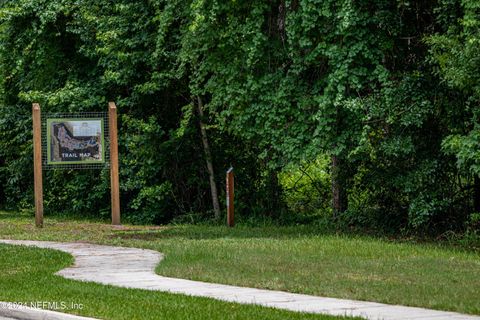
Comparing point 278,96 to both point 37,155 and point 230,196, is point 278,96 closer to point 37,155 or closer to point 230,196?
point 230,196

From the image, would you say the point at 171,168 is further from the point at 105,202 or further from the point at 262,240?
the point at 262,240

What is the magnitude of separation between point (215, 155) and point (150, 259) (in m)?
11.2

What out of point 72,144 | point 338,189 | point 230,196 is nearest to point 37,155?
point 72,144

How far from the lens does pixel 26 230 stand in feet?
80.6

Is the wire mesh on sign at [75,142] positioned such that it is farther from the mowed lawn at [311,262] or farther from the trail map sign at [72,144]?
the mowed lawn at [311,262]

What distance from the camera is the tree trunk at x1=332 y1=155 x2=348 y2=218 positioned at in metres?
24.2

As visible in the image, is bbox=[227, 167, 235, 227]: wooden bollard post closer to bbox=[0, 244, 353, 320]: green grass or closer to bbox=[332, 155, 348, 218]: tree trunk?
bbox=[332, 155, 348, 218]: tree trunk

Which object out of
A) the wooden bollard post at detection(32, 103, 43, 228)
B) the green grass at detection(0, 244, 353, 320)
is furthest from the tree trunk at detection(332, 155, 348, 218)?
the green grass at detection(0, 244, 353, 320)

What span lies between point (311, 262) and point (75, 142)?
1091 cm

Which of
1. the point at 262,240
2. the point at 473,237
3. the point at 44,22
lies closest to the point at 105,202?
the point at 44,22

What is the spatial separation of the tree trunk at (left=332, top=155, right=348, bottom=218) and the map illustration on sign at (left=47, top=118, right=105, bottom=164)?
5650 millimetres

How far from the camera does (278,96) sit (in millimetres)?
22250

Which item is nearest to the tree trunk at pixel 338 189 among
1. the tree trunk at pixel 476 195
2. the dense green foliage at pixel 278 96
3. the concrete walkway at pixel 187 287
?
the dense green foliage at pixel 278 96

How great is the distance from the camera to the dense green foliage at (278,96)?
20656mm
